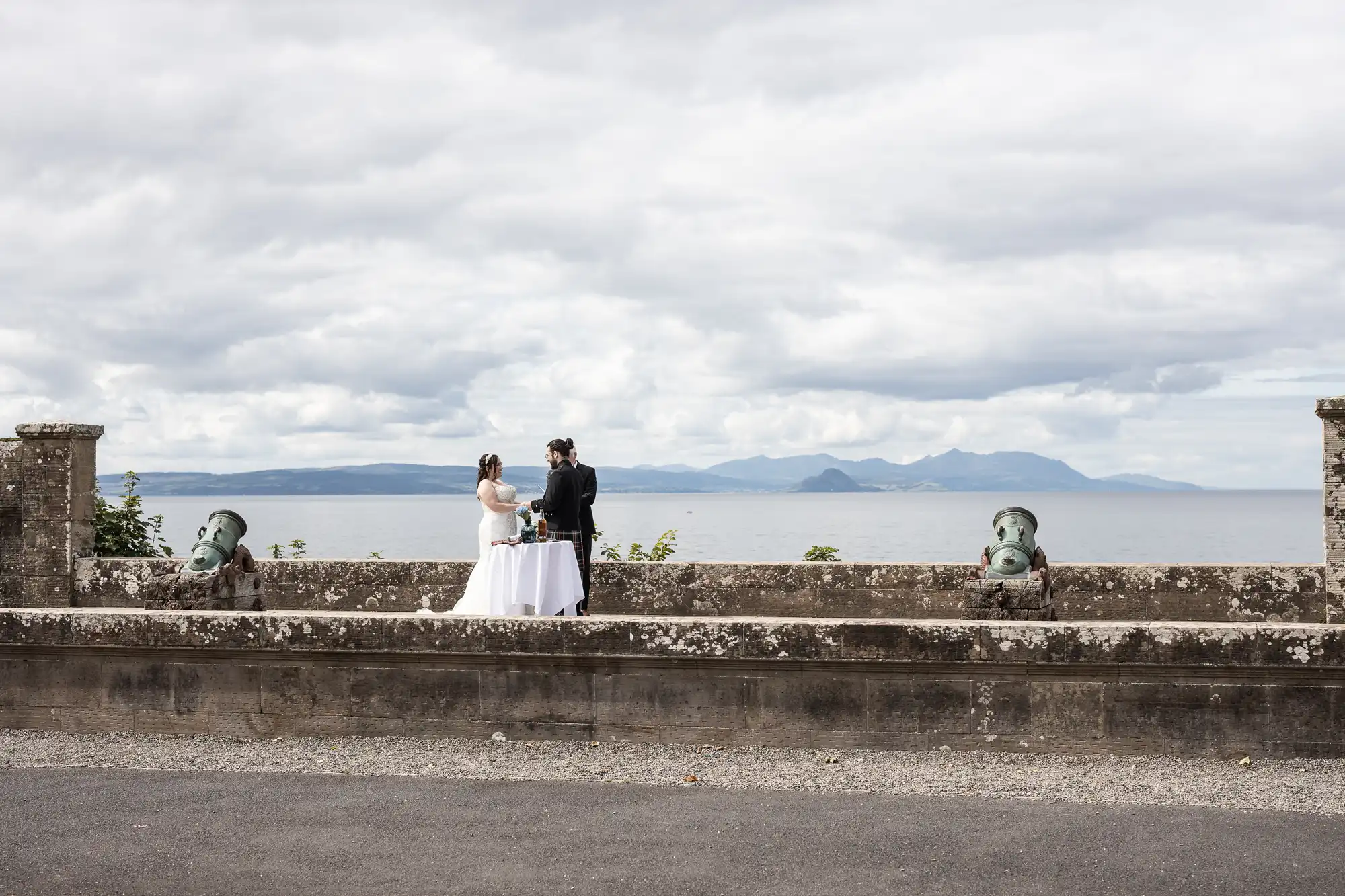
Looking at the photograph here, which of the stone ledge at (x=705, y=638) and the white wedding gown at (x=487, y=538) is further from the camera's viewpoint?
the white wedding gown at (x=487, y=538)

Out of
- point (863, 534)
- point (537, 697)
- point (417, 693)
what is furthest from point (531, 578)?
point (863, 534)

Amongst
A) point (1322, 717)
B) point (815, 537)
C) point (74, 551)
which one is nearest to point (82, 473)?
point (74, 551)

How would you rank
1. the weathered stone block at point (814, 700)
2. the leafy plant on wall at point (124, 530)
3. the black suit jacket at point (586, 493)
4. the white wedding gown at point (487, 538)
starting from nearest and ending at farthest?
the weathered stone block at point (814, 700), the white wedding gown at point (487, 538), the black suit jacket at point (586, 493), the leafy plant on wall at point (124, 530)

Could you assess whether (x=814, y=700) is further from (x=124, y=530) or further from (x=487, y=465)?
(x=124, y=530)

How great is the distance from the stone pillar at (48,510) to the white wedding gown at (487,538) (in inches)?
167

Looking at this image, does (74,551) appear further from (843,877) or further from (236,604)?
(843,877)

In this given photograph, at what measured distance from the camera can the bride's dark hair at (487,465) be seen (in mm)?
10586

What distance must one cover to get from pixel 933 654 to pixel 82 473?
9018 millimetres

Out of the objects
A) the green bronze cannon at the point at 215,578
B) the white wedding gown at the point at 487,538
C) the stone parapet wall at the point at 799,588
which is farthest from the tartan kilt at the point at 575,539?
the green bronze cannon at the point at 215,578

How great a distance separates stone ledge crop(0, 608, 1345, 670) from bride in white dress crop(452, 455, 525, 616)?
10.7 ft

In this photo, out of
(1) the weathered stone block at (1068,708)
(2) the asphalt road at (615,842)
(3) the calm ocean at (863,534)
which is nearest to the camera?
(2) the asphalt road at (615,842)

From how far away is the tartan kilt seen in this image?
412 inches

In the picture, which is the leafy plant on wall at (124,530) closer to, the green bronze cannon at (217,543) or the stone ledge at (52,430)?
the stone ledge at (52,430)

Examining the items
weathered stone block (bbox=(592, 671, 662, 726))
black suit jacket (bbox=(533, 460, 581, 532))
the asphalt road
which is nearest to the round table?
black suit jacket (bbox=(533, 460, 581, 532))
